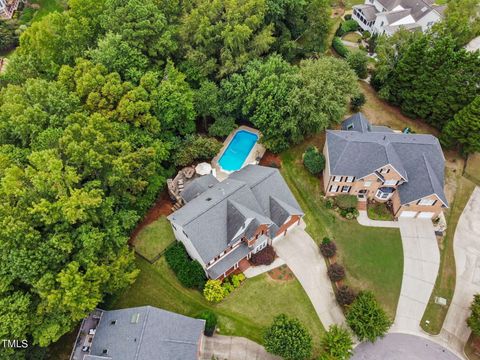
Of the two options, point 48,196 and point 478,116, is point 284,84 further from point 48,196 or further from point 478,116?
point 48,196

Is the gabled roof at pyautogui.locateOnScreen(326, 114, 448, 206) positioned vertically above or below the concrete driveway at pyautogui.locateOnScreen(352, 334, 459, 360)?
above

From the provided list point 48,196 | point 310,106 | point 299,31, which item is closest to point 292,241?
point 310,106

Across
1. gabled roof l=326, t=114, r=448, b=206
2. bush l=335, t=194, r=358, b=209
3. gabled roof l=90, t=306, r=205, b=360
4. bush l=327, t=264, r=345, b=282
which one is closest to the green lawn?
gabled roof l=90, t=306, r=205, b=360

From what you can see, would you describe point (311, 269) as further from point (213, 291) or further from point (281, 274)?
point (213, 291)

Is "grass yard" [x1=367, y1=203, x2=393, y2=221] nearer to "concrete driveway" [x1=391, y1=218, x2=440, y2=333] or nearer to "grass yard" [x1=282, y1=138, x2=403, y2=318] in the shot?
"concrete driveway" [x1=391, y1=218, x2=440, y2=333]

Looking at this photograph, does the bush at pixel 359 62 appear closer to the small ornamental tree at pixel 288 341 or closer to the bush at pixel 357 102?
the bush at pixel 357 102

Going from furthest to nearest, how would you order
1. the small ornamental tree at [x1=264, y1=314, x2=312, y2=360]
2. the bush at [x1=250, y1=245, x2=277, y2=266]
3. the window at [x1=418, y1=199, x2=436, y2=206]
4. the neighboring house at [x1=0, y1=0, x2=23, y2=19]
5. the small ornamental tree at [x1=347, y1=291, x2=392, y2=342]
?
the neighboring house at [x1=0, y1=0, x2=23, y2=19]
the window at [x1=418, y1=199, x2=436, y2=206]
the bush at [x1=250, y1=245, x2=277, y2=266]
the small ornamental tree at [x1=347, y1=291, x2=392, y2=342]
the small ornamental tree at [x1=264, y1=314, x2=312, y2=360]

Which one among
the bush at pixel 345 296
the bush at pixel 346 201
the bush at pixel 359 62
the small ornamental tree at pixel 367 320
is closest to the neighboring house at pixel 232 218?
the bush at pixel 346 201
